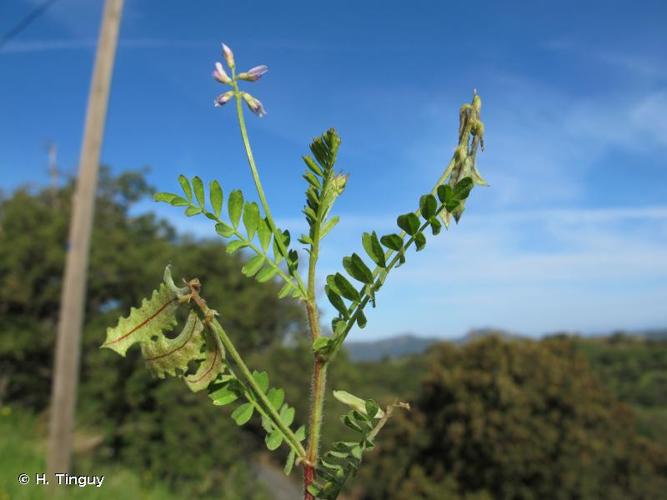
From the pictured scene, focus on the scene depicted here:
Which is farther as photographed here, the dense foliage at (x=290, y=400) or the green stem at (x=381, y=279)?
the dense foliage at (x=290, y=400)

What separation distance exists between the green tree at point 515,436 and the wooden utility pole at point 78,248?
7.95 m

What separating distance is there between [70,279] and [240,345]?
9.55 m

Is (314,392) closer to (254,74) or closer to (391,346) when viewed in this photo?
(254,74)

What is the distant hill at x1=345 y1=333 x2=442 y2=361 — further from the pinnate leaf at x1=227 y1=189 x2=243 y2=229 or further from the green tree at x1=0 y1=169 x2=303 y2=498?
the pinnate leaf at x1=227 y1=189 x2=243 y2=229

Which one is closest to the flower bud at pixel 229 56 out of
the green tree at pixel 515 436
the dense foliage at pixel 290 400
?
the dense foliage at pixel 290 400

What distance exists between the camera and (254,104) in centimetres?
78

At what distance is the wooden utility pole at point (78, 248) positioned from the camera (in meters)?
6.91

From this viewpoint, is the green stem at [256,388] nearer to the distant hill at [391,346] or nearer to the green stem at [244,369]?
the green stem at [244,369]

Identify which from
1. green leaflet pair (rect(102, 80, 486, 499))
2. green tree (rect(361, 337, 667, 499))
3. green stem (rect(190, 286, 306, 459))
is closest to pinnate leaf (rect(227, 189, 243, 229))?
green leaflet pair (rect(102, 80, 486, 499))

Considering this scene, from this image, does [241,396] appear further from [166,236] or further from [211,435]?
[166,236]

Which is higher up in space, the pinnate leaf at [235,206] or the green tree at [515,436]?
the pinnate leaf at [235,206]

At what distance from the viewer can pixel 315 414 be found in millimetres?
662

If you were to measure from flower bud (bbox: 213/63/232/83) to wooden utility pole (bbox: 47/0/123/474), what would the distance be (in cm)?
670

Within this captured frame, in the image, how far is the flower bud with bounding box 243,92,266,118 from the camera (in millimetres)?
775
